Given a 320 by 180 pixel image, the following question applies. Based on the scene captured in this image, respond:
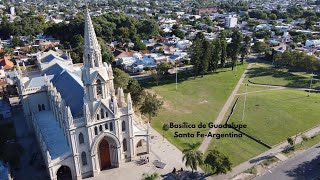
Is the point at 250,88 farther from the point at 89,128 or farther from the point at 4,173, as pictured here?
the point at 4,173

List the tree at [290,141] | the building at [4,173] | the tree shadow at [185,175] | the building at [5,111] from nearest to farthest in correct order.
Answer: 1. the building at [4,173]
2. the tree shadow at [185,175]
3. the tree at [290,141]
4. the building at [5,111]

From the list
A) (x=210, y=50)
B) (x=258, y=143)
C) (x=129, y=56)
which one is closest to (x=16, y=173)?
(x=258, y=143)

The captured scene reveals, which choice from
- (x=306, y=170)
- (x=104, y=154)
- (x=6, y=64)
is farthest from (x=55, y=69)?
(x=306, y=170)

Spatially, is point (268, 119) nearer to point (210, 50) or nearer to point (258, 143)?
point (258, 143)

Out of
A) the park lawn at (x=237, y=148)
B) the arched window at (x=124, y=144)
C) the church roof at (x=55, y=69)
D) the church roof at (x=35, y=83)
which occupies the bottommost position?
the park lawn at (x=237, y=148)

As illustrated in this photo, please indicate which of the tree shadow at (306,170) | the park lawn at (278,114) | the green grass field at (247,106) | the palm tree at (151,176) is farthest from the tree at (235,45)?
the palm tree at (151,176)

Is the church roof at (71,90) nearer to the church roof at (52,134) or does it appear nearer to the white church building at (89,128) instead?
the white church building at (89,128)

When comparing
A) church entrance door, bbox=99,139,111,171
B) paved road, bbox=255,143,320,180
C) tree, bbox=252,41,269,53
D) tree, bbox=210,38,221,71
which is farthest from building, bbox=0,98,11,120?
tree, bbox=252,41,269,53
